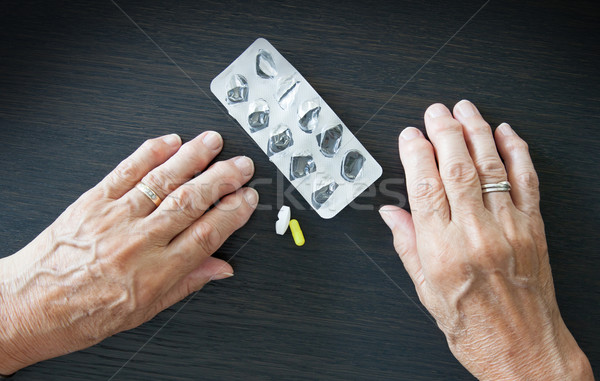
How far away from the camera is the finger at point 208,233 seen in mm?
726

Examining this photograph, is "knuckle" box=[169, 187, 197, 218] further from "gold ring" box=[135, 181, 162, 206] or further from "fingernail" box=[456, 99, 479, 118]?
"fingernail" box=[456, 99, 479, 118]

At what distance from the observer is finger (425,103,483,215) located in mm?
685

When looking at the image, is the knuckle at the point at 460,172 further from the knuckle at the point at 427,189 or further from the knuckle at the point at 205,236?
the knuckle at the point at 205,236

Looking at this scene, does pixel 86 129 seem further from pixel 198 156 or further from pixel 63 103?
pixel 198 156

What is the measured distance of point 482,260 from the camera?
0.67m

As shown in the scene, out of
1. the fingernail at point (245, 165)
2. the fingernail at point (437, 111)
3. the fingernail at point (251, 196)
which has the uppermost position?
the fingernail at point (245, 165)

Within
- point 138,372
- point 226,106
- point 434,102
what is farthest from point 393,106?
point 138,372

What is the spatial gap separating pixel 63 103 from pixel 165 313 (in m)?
0.46

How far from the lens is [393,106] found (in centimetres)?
79

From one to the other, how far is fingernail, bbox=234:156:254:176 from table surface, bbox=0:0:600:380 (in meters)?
0.03

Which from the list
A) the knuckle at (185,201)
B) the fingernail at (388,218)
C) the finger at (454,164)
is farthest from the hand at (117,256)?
the finger at (454,164)

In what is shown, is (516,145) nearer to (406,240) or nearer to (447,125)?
(447,125)

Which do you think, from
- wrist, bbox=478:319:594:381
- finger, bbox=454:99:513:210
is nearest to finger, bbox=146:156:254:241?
finger, bbox=454:99:513:210

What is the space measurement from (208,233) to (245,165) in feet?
0.48
